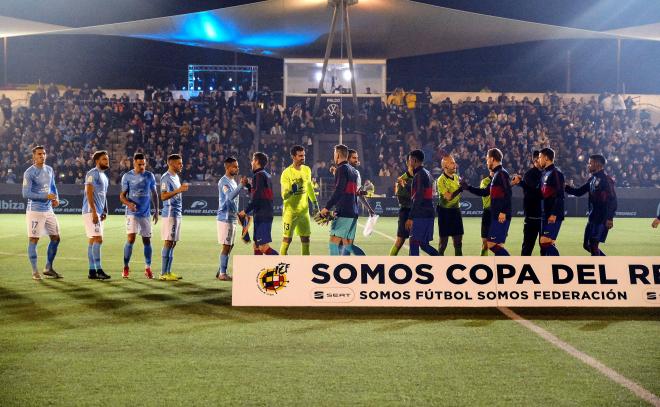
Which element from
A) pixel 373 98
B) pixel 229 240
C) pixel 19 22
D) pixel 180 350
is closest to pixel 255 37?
pixel 373 98

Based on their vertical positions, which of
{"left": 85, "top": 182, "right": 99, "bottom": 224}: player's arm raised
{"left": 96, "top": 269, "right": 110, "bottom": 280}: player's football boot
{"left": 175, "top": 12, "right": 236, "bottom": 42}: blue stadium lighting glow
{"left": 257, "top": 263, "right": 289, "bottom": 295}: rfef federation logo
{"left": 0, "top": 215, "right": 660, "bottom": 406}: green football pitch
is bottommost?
{"left": 0, "top": 215, "right": 660, "bottom": 406}: green football pitch

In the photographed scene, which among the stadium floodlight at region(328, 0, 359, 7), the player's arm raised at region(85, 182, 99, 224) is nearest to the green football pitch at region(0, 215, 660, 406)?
the player's arm raised at region(85, 182, 99, 224)

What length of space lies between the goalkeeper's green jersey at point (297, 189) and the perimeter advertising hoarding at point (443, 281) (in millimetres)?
3175

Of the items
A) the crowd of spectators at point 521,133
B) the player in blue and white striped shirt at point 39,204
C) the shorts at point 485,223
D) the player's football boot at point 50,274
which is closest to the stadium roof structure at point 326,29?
the crowd of spectators at point 521,133

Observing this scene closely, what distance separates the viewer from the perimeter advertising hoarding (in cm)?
833

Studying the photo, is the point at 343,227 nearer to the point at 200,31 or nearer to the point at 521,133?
the point at 200,31

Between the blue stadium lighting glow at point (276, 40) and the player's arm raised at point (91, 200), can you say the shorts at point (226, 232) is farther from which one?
the blue stadium lighting glow at point (276, 40)

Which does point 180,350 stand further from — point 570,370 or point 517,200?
point 517,200

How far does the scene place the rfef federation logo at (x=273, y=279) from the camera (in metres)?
8.35

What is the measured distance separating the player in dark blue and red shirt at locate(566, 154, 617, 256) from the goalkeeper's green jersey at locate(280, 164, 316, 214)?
13.9 feet

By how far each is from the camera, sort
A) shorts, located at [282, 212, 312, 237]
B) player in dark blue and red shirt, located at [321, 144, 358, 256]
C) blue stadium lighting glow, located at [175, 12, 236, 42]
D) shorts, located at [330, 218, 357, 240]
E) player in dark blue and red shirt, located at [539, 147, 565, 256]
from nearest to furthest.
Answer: player in dark blue and red shirt, located at [539, 147, 565, 256] → player in dark blue and red shirt, located at [321, 144, 358, 256] → shorts, located at [330, 218, 357, 240] → shorts, located at [282, 212, 312, 237] → blue stadium lighting glow, located at [175, 12, 236, 42]

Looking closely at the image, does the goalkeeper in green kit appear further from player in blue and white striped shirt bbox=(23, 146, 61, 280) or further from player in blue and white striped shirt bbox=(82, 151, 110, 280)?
player in blue and white striped shirt bbox=(23, 146, 61, 280)

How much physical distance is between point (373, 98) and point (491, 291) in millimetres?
29679

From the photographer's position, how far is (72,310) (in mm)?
8594
